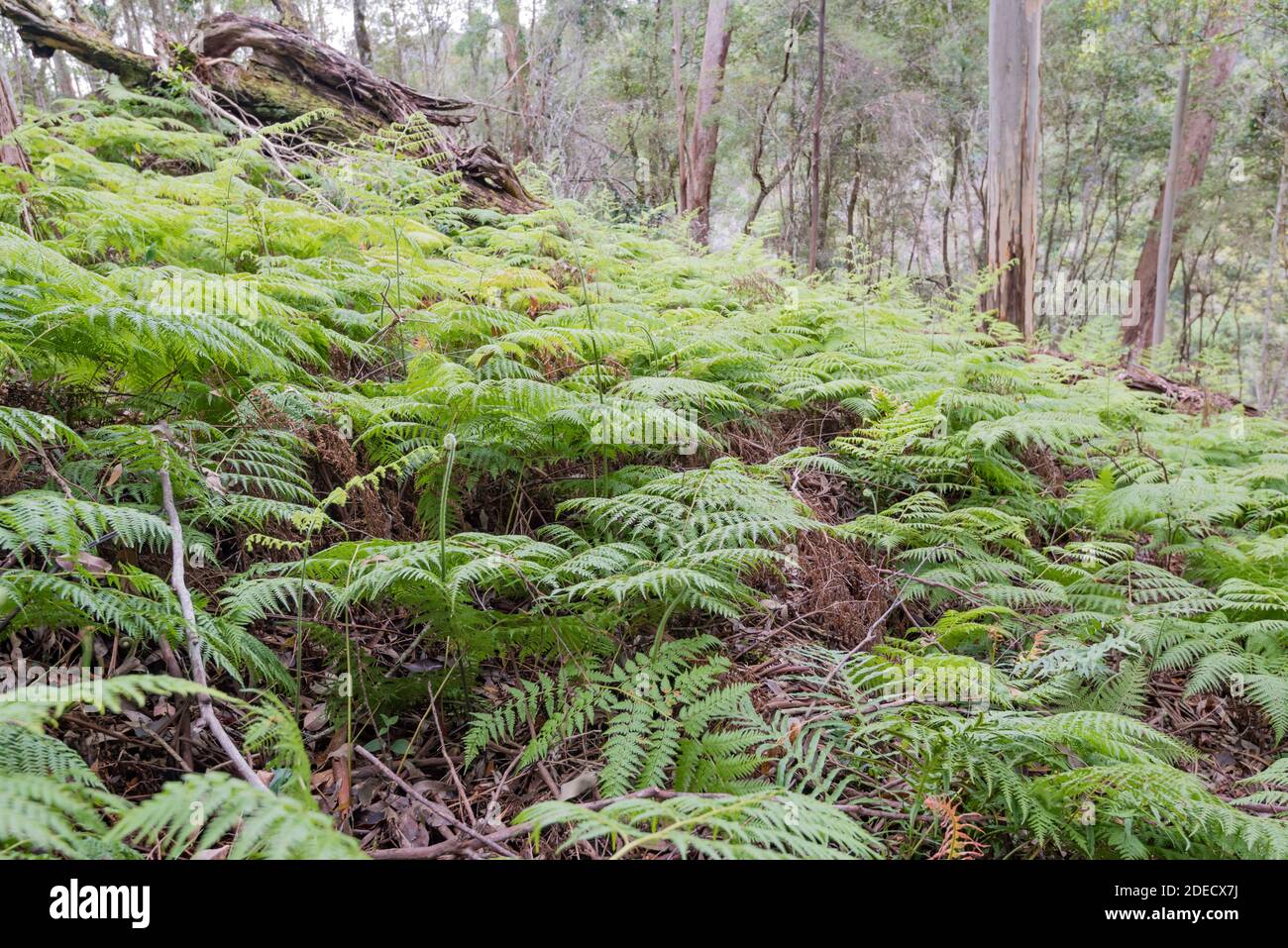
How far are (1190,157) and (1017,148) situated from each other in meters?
12.8

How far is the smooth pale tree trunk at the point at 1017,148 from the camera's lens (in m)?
7.38

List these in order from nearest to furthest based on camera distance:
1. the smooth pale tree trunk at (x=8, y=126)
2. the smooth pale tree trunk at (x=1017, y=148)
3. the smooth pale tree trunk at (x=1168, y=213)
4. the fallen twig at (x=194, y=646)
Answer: the fallen twig at (x=194, y=646) < the smooth pale tree trunk at (x=8, y=126) < the smooth pale tree trunk at (x=1017, y=148) < the smooth pale tree trunk at (x=1168, y=213)

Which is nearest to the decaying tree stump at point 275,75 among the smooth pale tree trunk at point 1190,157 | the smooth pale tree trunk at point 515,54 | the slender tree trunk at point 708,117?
the slender tree trunk at point 708,117

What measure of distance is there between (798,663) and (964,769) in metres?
0.62

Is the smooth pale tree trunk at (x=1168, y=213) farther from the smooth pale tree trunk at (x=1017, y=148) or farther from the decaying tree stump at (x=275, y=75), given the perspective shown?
the decaying tree stump at (x=275, y=75)

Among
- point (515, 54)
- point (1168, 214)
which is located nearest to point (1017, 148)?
point (1168, 214)

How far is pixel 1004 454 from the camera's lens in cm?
402

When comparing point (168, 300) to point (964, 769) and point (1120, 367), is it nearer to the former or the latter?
point (964, 769)

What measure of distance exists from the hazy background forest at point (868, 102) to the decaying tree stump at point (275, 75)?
430cm

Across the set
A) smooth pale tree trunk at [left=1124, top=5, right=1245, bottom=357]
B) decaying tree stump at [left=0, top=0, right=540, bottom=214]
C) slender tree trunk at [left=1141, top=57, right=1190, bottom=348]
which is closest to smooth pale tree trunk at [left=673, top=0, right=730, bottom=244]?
decaying tree stump at [left=0, top=0, right=540, bottom=214]

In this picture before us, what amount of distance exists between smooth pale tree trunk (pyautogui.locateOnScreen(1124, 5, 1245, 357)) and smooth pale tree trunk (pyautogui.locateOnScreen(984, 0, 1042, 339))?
9587 mm

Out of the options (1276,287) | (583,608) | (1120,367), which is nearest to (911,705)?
(583,608)
